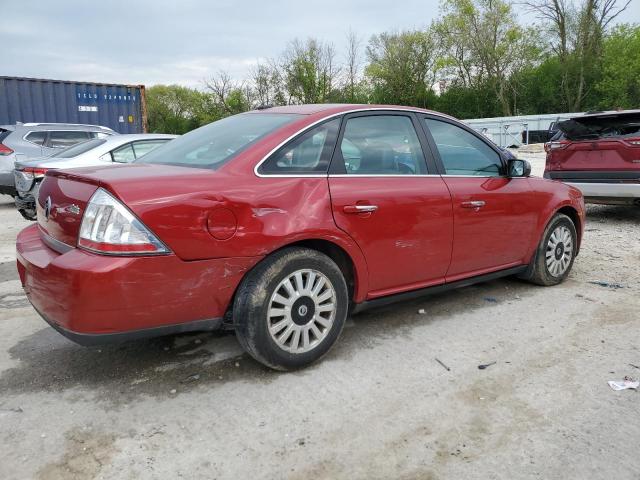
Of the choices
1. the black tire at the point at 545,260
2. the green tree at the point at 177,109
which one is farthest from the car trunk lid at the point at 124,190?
the green tree at the point at 177,109

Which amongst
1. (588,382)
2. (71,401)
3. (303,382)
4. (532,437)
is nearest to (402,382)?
(303,382)

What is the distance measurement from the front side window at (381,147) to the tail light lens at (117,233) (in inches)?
52.7

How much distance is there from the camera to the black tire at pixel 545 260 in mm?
4625

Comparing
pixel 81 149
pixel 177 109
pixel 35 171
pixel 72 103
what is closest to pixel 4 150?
pixel 81 149

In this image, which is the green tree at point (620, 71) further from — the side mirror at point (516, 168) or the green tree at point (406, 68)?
the side mirror at point (516, 168)

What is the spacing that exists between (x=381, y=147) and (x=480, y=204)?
0.94 metres

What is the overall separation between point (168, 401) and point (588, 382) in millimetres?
2349

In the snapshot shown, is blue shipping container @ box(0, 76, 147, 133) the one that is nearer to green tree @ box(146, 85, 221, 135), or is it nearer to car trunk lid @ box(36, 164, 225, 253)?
car trunk lid @ box(36, 164, 225, 253)

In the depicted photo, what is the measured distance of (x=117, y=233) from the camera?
2.51 meters

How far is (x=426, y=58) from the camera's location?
153 ft

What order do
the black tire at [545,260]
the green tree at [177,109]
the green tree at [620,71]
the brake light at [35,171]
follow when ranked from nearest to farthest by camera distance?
the black tire at [545,260] → the brake light at [35,171] → the green tree at [620,71] → the green tree at [177,109]

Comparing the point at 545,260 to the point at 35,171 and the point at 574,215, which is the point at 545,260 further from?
the point at 35,171

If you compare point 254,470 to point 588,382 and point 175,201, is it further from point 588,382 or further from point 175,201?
point 588,382

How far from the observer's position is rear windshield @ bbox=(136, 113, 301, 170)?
313 centimetres
